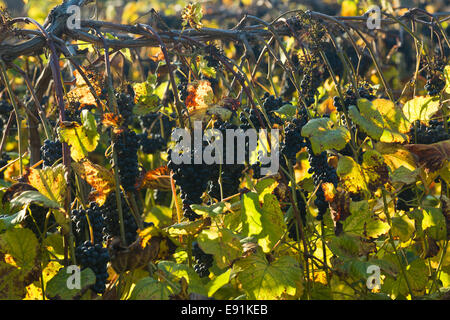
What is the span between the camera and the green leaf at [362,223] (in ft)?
4.31

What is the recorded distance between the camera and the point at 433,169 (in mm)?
1412

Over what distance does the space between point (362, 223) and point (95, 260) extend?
1.98 feet

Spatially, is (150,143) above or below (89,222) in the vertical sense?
above

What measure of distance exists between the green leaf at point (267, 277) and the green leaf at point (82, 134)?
0.39 m

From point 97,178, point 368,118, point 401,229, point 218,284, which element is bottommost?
point 218,284

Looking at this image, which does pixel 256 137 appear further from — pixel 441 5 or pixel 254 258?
pixel 441 5

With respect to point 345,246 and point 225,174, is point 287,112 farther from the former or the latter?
point 345,246

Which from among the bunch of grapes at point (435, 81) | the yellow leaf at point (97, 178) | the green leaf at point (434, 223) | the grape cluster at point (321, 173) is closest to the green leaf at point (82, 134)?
the yellow leaf at point (97, 178)

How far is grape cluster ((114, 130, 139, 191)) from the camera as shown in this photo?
1288 millimetres

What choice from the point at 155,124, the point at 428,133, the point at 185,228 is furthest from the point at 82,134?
the point at 155,124

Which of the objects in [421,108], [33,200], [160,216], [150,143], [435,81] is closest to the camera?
[33,200]

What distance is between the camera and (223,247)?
1192mm

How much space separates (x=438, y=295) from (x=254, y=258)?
1.50ft
